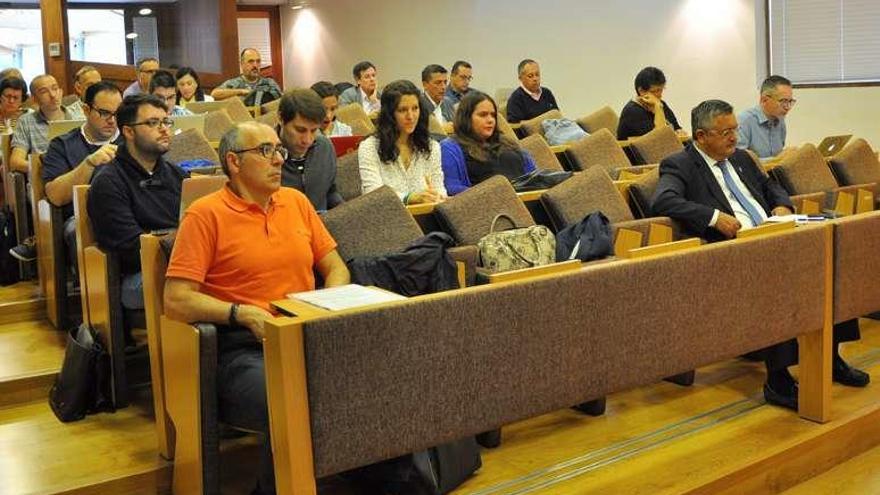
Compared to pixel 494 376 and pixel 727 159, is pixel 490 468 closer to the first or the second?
pixel 494 376

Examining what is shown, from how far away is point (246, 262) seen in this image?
2.59 m

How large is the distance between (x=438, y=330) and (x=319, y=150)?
5.37 feet

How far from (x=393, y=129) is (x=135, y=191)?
44.4 inches

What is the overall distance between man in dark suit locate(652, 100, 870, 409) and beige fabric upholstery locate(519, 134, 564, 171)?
3.43 ft

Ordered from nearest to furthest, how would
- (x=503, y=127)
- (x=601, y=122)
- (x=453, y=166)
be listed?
(x=453, y=166) < (x=503, y=127) < (x=601, y=122)

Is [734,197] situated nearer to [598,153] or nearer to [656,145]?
[598,153]

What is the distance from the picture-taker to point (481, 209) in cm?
336

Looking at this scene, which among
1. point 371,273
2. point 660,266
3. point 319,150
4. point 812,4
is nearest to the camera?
point 660,266

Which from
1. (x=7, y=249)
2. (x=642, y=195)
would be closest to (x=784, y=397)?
(x=642, y=195)

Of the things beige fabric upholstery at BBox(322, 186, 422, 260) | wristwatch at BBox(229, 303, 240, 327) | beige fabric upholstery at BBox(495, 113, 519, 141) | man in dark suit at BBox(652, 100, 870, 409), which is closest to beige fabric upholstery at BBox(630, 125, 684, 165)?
beige fabric upholstery at BBox(495, 113, 519, 141)

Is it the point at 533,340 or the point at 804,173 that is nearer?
the point at 533,340

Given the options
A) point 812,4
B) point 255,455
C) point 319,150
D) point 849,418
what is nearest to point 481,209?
point 319,150

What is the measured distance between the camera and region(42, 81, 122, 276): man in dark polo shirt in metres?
3.61

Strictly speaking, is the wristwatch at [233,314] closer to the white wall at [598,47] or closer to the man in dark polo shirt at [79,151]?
the man in dark polo shirt at [79,151]
